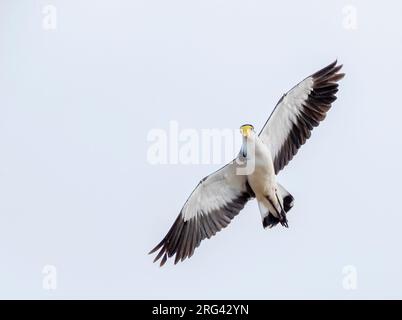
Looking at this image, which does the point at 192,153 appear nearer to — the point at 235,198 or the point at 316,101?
the point at 235,198

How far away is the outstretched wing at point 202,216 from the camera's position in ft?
46.5

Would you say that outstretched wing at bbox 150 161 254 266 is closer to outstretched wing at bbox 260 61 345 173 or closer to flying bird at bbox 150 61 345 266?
flying bird at bbox 150 61 345 266

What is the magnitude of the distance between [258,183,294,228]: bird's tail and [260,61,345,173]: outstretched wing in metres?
0.34

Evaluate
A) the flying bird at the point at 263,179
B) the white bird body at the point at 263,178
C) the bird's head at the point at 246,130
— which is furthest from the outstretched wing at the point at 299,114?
the bird's head at the point at 246,130

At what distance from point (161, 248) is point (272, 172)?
1.85 m

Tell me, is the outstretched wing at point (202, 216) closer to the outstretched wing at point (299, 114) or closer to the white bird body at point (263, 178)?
the white bird body at point (263, 178)

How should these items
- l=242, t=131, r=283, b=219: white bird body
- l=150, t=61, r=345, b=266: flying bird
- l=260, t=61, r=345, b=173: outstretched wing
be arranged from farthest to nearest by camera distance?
l=260, t=61, r=345, b=173: outstretched wing, l=150, t=61, r=345, b=266: flying bird, l=242, t=131, r=283, b=219: white bird body

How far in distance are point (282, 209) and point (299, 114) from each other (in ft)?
3.96

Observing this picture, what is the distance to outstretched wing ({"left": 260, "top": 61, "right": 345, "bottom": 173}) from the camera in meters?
13.9

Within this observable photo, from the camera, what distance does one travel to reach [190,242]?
14.2 m

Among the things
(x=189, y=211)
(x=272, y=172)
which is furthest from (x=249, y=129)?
(x=189, y=211)

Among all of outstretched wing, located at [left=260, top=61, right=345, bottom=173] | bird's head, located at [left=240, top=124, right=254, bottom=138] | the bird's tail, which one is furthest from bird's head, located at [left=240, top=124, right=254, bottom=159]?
the bird's tail
